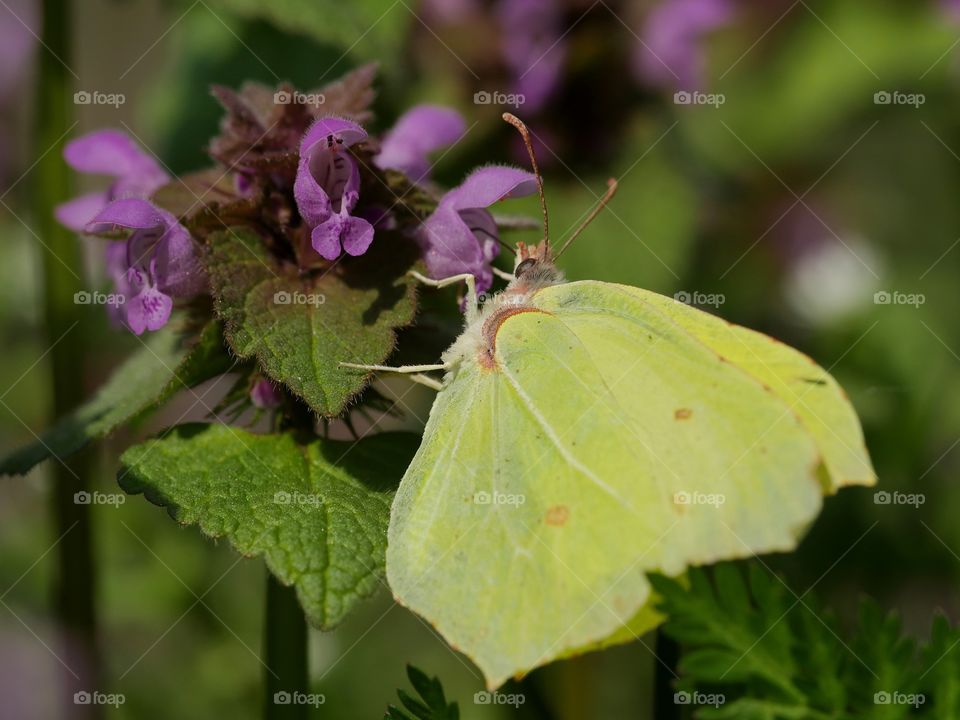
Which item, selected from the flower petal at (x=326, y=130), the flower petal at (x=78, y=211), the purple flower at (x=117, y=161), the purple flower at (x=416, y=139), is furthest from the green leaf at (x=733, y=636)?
the flower petal at (x=78, y=211)

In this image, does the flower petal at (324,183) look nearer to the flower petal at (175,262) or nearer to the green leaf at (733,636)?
the flower petal at (175,262)

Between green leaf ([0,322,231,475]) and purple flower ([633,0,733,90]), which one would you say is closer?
green leaf ([0,322,231,475])

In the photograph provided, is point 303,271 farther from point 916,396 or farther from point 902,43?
point 902,43

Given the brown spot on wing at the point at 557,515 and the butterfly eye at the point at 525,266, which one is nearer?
the brown spot on wing at the point at 557,515

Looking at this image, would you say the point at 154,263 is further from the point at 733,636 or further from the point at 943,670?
the point at 943,670

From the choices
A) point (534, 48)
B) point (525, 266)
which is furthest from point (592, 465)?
point (534, 48)

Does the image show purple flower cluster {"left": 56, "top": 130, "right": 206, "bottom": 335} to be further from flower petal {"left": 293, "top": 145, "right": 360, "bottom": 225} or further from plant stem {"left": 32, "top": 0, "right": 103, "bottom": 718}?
plant stem {"left": 32, "top": 0, "right": 103, "bottom": 718}

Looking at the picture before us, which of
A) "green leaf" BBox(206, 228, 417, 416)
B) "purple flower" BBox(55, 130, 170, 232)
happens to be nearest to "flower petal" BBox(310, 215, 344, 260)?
"green leaf" BBox(206, 228, 417, 416)

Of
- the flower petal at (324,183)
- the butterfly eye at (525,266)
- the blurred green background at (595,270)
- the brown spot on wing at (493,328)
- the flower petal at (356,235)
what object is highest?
the flower petal at (324,183)
